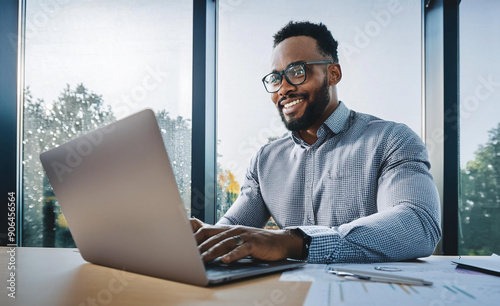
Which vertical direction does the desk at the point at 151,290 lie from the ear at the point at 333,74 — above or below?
below

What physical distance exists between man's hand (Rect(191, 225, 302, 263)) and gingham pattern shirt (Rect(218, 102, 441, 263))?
52mm

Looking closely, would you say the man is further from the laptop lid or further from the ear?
the laptop lid

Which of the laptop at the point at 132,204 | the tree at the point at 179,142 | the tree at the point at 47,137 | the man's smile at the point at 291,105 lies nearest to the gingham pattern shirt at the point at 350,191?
the man's smile at the point at 291,105

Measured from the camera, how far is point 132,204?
673mm

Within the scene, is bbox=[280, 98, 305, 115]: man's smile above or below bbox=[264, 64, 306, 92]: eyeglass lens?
below

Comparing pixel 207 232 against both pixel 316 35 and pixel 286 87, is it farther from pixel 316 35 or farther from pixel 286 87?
pixel 316 35

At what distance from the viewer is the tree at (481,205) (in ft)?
6.02

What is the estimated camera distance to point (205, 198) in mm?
2109

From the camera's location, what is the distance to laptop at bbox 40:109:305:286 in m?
0.61

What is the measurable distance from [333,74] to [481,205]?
2.97 ft

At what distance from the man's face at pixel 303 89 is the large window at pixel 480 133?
68 centimetres

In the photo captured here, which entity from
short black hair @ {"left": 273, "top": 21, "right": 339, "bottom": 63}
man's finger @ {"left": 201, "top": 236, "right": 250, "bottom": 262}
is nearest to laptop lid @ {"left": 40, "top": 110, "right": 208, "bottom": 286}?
man's finger @ {"left": 201, "top": 236, "right": 250, "bottom": 262}

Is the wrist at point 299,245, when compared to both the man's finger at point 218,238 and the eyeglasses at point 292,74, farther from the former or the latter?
the eyeglasses at point 292,74

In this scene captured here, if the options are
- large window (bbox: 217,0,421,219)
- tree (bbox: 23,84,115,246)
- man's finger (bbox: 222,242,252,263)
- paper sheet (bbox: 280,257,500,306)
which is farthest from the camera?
tree (bbox: 23,84,115,246)
